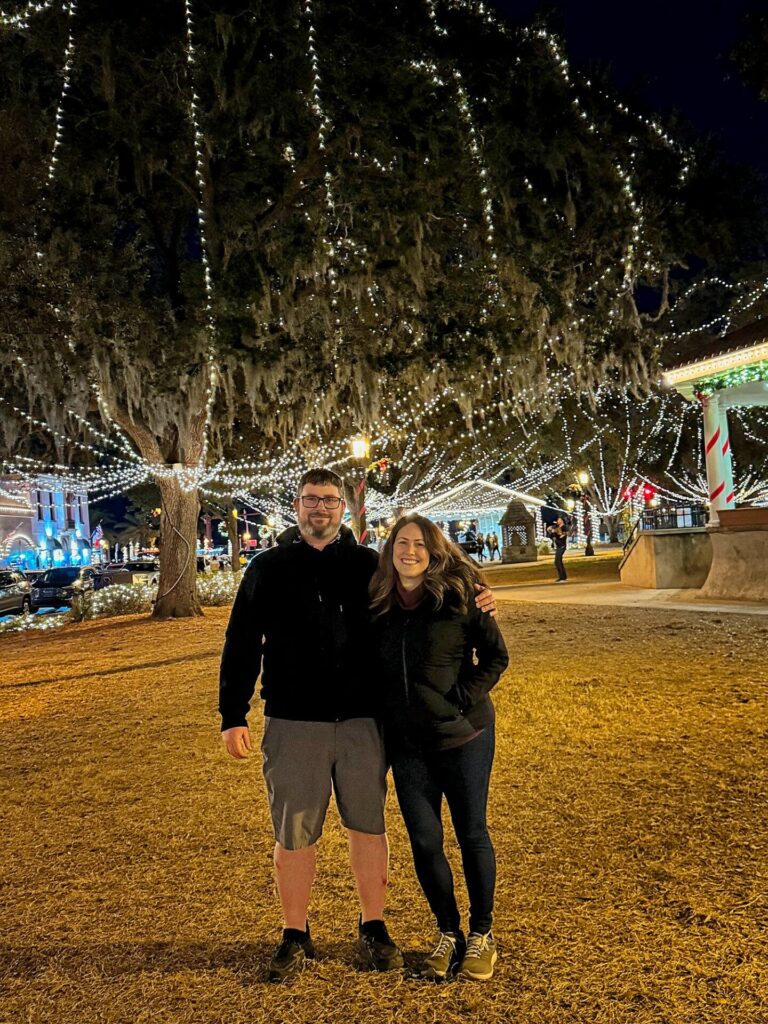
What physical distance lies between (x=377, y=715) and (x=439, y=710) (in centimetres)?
28

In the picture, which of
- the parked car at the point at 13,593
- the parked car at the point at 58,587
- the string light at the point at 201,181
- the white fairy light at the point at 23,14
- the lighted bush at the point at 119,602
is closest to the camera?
the white fairy light at the point at 23,14

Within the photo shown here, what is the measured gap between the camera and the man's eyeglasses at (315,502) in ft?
11.2

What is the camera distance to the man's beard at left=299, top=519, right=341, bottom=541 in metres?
3.41

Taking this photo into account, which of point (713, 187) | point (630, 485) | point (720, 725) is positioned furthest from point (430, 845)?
point (630, 485)

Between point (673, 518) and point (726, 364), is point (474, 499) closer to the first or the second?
point (673, 518)

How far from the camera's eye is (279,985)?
307 cm

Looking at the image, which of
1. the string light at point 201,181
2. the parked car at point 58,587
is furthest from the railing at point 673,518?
the parked car at point 58,587

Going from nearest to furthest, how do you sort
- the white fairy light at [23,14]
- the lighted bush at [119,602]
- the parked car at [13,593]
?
1. the white fairy light at [23,14]
2. the lighted bush at [119,602]
3. the parked car at [13,593]

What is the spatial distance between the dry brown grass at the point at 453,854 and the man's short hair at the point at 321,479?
70.9 inches

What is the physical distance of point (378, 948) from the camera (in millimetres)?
3168

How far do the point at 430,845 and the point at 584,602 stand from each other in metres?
13.8

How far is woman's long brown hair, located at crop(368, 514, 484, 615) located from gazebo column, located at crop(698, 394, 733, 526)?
1299 cm

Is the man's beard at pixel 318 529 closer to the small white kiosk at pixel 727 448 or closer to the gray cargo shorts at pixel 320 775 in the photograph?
the gray cargo shorts at pixel 320 775

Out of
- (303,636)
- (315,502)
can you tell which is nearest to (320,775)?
(303,636)
